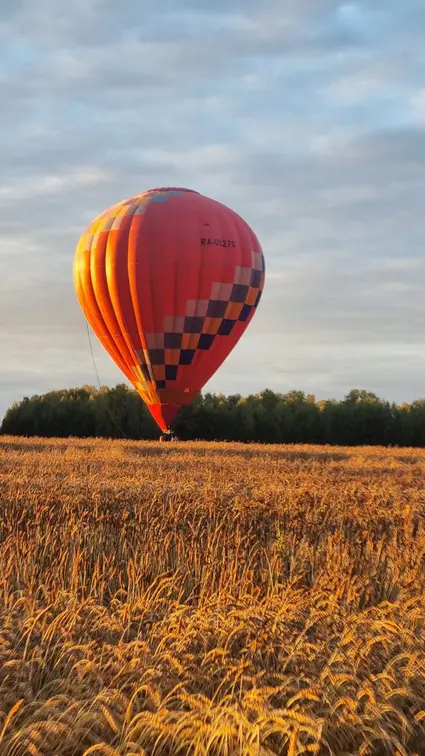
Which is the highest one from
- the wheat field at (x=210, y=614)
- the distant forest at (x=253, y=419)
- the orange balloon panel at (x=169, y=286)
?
the orange balloon panel at (x=169, y=286)

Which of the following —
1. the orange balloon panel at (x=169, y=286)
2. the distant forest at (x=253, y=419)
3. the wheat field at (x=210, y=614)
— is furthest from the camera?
the distant forest at (x=253, y=419)

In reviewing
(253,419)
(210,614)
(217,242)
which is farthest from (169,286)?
(210,614)

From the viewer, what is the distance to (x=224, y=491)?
591 inches

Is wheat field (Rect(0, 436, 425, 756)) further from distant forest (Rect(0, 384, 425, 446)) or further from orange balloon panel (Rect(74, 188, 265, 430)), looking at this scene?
distant forest (Rect(0, 384, 425, 446))

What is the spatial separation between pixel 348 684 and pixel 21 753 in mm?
2084

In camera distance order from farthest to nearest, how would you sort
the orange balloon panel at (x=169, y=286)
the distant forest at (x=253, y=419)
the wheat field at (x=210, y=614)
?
the distant forest at (x=253, y=419)
the orange balloon panel at (x=169, y=286)
the wheat field at (x=210, y=614)

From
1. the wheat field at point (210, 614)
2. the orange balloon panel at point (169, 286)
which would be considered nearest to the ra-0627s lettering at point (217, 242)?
the orange balloon panel at point (169, 286)

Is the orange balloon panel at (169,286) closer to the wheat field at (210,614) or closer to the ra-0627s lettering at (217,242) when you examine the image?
the ra-0627s lettering at (217,242)

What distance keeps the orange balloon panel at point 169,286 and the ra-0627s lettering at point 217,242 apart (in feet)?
0.17

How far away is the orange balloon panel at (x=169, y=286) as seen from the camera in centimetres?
3459

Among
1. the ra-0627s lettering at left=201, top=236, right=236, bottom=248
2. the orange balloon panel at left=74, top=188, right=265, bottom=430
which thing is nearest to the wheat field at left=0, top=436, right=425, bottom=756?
the orange balloon panel at left=74, top=188, right=265, bottom=430

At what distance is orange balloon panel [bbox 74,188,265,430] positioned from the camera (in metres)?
34.6

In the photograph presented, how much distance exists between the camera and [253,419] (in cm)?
5681

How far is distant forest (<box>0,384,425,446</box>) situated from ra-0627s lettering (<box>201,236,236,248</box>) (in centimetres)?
2007
